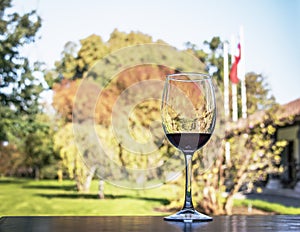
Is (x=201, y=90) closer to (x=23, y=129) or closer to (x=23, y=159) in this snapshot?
(x=23, y=129)

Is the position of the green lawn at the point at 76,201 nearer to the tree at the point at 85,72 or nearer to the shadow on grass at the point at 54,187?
the shadow on grass at the point at 54,187

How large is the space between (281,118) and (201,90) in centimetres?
650

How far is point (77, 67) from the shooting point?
913cm

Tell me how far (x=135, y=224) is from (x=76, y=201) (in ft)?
23.7

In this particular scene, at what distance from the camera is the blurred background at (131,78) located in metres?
7.03

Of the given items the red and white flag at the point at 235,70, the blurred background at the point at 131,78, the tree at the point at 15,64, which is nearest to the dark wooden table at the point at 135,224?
the blurred background at the point at 131,78

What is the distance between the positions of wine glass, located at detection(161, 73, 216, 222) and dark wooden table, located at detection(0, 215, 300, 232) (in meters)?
0.06

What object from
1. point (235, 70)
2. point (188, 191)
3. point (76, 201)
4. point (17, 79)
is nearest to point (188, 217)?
point (188, 191)

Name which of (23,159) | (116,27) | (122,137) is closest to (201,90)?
(122,137)

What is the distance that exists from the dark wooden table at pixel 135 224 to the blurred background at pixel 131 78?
502cm

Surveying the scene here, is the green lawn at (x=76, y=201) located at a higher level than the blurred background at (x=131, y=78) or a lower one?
lower

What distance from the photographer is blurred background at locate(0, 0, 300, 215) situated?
7.03 m

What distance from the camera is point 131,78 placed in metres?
8.30

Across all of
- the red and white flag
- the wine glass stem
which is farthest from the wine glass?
the red and white flag
